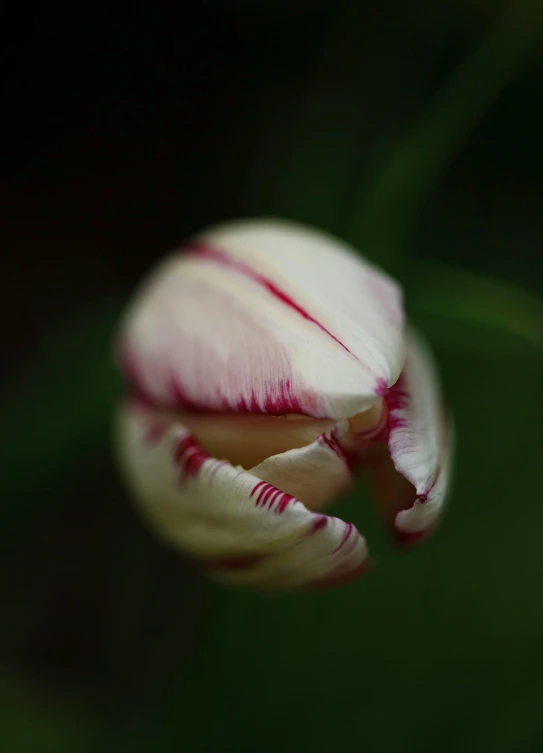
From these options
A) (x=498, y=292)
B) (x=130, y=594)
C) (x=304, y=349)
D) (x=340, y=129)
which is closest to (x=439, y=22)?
(x=340, y=129)

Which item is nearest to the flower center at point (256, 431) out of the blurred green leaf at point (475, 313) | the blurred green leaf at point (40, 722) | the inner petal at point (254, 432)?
the inner petal at point (254, 432)

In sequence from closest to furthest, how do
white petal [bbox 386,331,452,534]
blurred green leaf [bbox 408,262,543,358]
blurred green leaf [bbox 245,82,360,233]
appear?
white petal [bbox 386,331,452,534] → blurred green leaf [bbox 408,262,543,358] → blurred green leaf [bbox 245,82,360,233]

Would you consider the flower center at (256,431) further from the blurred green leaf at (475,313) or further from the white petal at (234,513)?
the blurred green leaf at (475,313)

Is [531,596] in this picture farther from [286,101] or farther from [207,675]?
[286,101]

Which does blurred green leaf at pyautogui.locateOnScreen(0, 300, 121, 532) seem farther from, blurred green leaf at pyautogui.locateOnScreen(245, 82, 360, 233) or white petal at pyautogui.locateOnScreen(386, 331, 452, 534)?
white petal at pyautogui.locateOnScreen(386, 331, 452, 534)

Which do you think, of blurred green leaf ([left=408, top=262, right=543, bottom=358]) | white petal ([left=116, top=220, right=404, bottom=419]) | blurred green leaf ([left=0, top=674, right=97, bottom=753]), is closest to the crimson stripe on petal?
white petal ([left=116, top=220, right=404, bottom=419])

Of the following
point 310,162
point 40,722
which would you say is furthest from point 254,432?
point 40,722
